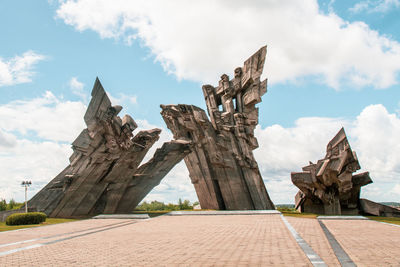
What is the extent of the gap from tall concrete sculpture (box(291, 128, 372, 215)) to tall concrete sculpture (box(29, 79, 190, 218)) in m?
8.39

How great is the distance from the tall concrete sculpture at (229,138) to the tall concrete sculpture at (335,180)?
299 centimetres

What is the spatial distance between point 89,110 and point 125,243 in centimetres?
1010

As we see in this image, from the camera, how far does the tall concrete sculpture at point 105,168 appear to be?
16.5 metres

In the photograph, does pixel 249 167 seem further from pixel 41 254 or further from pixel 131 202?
Answer: pixel 41 254

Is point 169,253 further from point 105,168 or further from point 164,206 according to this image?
point 164,206

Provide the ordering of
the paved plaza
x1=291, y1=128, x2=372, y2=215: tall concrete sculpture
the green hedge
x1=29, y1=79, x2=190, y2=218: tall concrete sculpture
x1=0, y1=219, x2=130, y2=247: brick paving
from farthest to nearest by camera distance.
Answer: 1. x1=291, y1=128, x2=372, y2=215: tall concrete sculpture
2. x1=29, y1=79, x2=190, y2=218: tall concrete sculpture
3. the green hedge
4. x1=0, y1=219, x2=130, y2=247: brick paving
5. the paved plaza

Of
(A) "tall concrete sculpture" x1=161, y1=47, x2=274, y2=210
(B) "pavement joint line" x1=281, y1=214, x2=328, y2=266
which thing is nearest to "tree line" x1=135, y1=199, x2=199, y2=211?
(A) "tall concrete sculpture" x1=161, y1=47, x2=274, y2=210

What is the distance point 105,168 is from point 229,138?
8.36 m

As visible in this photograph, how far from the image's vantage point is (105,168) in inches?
698

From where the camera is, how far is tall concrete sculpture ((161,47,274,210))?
21.7 meters

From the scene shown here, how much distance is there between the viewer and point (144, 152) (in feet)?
62.3

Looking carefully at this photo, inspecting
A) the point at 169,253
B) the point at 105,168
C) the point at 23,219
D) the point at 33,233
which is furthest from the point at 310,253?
the point at 105,168

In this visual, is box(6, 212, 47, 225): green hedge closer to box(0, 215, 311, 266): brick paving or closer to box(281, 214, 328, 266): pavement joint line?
box(0, 215, 311, 266): brick paving

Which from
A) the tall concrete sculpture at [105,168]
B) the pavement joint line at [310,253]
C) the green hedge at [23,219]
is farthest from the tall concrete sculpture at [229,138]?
the pavement joint line at [310,253]
